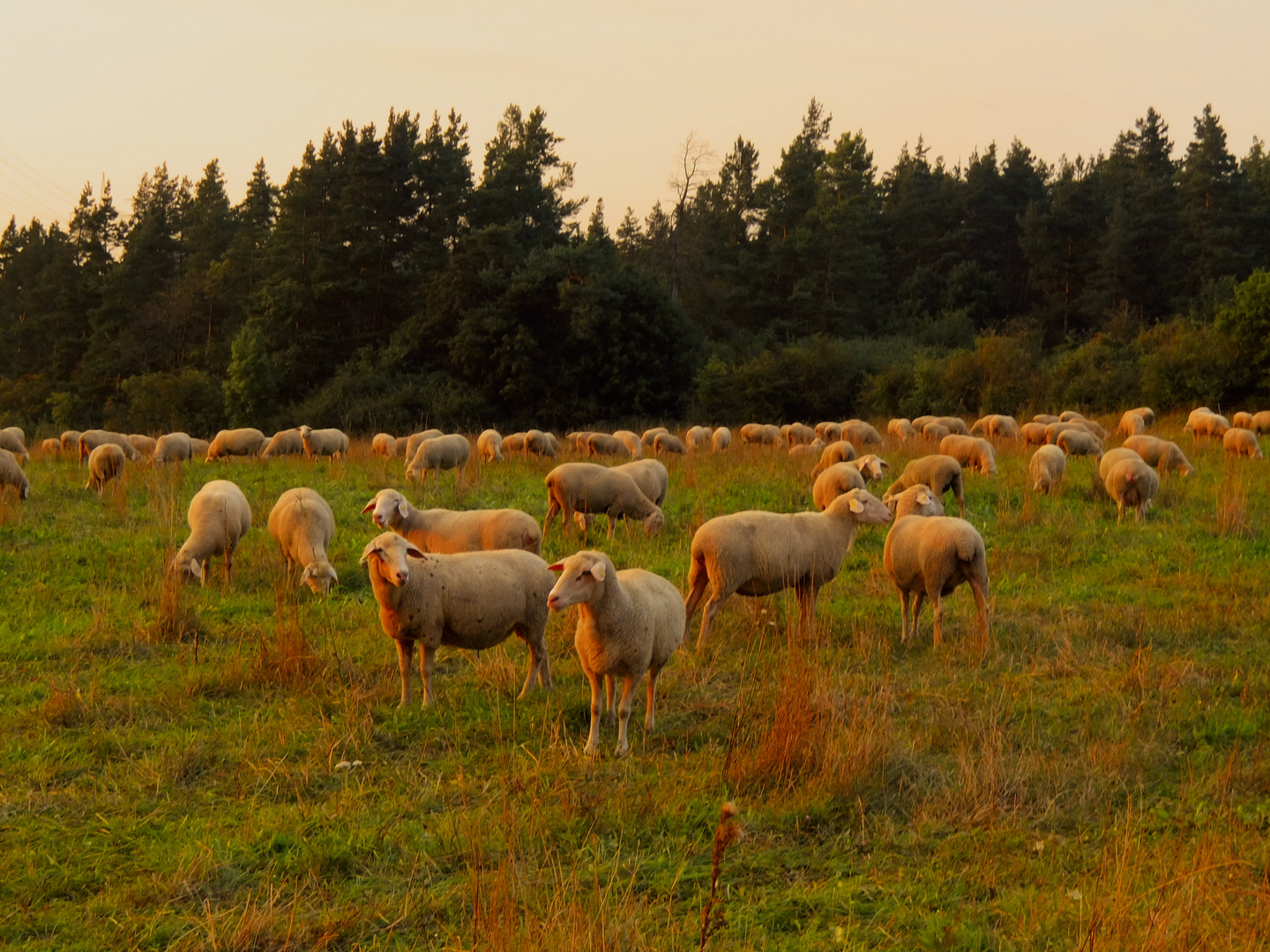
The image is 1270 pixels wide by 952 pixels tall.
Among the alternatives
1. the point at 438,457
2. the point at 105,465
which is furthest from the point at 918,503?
the point at 105,465

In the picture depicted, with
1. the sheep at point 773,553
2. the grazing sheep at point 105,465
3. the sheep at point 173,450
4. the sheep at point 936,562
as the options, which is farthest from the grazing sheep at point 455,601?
the sheep at point 173,450

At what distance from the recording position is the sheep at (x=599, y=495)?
13.7 meters

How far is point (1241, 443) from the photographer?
2181 centimetres

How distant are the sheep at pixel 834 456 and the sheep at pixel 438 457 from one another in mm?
6071

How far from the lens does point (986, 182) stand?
6594 cm

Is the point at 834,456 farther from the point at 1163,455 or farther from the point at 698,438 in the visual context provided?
the point at 698,438

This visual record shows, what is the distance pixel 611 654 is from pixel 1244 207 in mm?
61697

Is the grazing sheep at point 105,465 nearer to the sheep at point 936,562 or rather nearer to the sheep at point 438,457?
the sheep at point 438,457

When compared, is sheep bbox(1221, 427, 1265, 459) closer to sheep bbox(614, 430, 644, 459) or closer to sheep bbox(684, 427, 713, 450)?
sheep bbox(614, 430, 644, 459)

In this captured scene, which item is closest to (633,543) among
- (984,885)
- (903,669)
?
(903,669)

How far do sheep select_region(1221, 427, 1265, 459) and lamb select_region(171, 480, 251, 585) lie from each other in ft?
63.1

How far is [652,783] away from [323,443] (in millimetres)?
21369

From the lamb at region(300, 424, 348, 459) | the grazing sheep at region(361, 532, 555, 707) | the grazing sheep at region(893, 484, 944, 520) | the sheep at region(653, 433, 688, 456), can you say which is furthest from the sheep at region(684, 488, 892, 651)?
the lamb at region(300, 424, 348, 459)

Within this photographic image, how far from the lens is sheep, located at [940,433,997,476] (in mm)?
19328
